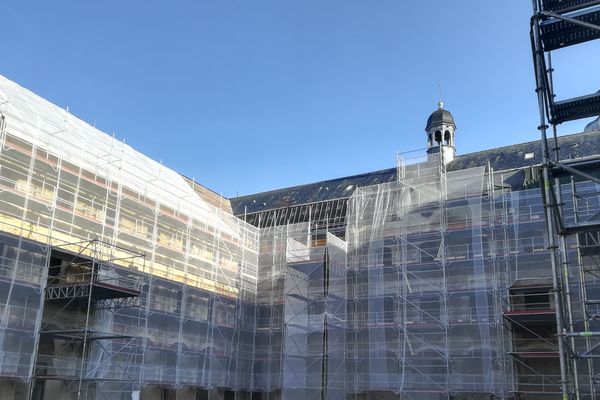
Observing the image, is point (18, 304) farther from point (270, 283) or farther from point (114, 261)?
point (270, 283)

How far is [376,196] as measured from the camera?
27.6 m

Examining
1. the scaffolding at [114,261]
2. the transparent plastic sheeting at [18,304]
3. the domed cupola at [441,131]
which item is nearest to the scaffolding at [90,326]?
the scaffolding at [114,261]

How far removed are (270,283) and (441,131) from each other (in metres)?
13.4

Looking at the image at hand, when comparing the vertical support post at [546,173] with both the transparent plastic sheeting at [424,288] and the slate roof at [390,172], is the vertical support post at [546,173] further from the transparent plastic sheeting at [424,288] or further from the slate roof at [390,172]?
the slate roof at [390,172]

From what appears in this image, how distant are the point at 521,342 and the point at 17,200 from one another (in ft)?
60.8

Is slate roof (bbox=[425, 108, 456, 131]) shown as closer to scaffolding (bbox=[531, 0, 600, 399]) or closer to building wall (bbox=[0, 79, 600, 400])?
building wall (bbox=[0, 79, 600, 400])

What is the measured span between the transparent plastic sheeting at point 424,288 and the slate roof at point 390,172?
521cm

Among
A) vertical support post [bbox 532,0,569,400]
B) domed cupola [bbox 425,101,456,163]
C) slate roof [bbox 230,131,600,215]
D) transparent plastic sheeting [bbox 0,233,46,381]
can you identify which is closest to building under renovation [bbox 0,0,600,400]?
transparent plastic sheeting [bbox 0,233,46,381]

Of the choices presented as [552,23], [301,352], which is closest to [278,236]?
[301,352]

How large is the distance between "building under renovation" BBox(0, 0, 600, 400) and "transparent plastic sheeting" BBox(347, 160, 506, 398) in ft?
0.24

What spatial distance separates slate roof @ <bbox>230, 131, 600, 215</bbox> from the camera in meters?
29.9

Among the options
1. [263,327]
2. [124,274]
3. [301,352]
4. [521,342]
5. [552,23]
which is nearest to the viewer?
[552,23]

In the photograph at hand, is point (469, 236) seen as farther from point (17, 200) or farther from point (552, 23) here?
point (17, 200)

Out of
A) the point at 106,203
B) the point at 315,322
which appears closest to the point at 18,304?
the point at 106,203
